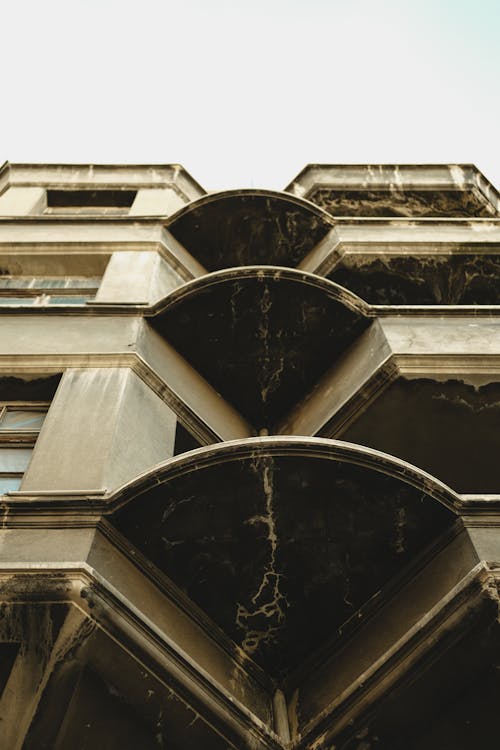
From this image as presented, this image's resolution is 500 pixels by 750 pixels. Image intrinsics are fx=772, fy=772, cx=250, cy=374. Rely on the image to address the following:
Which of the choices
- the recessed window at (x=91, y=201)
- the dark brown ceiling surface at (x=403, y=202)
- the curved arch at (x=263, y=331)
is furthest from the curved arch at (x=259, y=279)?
the dark brown ceiling surface at (x=403, y=202)

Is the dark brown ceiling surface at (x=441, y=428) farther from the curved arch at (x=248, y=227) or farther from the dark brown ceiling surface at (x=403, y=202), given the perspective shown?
the dark brown ceiling surface at (x=403, y=202)

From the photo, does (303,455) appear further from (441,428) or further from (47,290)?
(47,290)

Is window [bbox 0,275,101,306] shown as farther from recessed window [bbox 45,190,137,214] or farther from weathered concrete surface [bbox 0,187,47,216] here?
recessed window [bbox 45,190,137,214]

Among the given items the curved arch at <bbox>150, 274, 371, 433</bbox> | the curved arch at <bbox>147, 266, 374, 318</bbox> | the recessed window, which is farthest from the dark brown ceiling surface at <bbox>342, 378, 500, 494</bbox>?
the recessed window

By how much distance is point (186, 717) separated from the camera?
16.5ft

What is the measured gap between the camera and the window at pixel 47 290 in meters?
11.5

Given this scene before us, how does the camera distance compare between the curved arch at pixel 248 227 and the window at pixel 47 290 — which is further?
the curved arch at pixel 248 227

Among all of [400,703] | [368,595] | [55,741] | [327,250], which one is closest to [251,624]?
[368,595]

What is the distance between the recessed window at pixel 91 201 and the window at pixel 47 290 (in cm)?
449

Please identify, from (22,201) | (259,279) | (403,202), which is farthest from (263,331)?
Result: (403,202)

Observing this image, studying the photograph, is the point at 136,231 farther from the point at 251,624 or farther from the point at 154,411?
the point at 251,624

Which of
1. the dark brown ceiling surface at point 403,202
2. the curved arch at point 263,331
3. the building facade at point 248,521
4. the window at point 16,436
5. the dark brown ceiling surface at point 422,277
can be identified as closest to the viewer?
the building facade at point 248,521

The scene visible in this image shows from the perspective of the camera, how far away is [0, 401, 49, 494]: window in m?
7.24

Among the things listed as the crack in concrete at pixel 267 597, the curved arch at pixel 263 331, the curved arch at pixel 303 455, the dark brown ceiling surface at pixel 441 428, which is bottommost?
the crack in concrete at pixel 267 597
